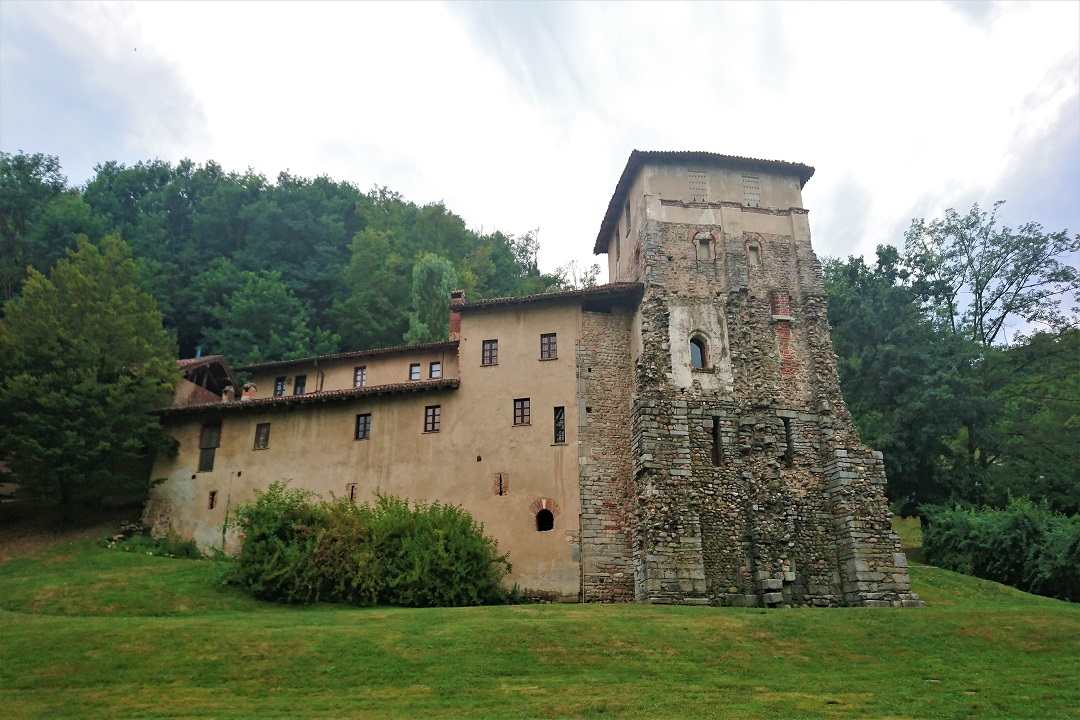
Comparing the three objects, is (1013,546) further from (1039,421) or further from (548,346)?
(548,346)

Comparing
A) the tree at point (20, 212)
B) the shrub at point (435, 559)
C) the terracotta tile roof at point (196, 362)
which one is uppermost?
the tree at point (20, 212)

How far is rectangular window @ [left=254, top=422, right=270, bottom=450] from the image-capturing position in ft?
107

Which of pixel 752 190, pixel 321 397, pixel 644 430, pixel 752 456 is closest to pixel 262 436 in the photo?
pixel 321 397

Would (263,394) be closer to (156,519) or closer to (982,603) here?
(156,519)

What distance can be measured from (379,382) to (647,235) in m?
13.7

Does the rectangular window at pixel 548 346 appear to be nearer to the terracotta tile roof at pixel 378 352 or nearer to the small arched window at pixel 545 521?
the terracotta tile roof at pixel 378 352

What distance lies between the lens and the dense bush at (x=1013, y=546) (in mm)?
30016

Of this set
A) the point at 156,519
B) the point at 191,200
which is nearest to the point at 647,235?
the point at 156,519

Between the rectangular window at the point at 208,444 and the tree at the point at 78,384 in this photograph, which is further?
the rectangular window at the point at 208,444

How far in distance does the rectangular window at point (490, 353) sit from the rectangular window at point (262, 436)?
9908mm

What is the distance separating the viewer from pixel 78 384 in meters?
31.0

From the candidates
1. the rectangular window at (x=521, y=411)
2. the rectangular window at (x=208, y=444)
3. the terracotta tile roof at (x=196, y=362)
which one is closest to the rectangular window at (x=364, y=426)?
the rectangular window at (x=521, y=411)

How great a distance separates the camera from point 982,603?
2602cm

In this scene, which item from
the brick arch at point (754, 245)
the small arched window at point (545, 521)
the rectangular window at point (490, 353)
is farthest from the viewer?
the brick arch at point (754, 245)
